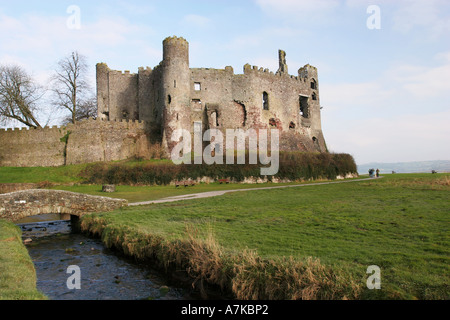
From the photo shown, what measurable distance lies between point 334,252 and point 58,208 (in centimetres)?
1305

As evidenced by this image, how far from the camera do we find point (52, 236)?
14.7m

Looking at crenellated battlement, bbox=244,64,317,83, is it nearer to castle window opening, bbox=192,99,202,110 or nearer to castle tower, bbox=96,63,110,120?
castle window opening, bbox=192,99,202,110

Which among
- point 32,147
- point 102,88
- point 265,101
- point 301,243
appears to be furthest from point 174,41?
point 301,243

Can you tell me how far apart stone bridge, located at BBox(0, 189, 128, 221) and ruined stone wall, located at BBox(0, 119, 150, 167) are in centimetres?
1496

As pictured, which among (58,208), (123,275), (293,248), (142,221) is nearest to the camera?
(293,248)

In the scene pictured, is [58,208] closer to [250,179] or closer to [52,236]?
[52,236]

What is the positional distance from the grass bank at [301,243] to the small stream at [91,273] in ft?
1.70

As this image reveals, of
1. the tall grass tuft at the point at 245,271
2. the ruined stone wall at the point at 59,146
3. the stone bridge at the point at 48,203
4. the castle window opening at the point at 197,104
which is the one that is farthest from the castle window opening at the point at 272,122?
the tall grass tuft at the point at 245,271

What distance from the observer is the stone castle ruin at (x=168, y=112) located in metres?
31.8

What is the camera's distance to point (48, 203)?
15594mm

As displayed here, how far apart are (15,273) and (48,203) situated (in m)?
8.61

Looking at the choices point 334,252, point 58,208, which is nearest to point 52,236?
point 58,208

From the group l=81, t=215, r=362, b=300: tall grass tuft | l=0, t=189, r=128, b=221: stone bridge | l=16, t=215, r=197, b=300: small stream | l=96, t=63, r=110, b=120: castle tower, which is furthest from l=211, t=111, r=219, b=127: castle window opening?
l=81, t=215, r=362, b=300: tall grass tuft

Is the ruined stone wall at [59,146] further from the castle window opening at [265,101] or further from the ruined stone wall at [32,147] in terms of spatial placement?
the castle window opening at [265,101]
